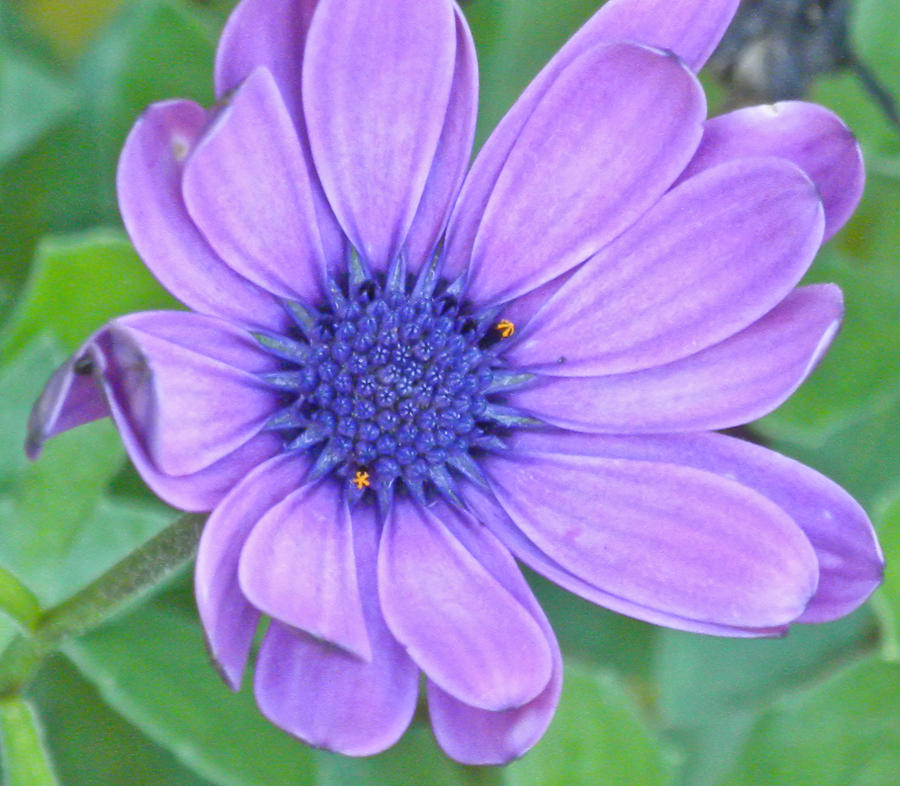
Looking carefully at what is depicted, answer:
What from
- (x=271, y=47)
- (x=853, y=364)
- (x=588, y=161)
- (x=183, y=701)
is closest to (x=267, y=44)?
(x=271, y=47)

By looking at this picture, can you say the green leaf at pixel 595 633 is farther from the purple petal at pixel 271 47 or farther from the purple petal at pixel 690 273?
the purple petal at pixel 271 47

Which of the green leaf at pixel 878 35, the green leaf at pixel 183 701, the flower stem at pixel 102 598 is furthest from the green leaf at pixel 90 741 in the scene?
the green leaf at pixel 878 35

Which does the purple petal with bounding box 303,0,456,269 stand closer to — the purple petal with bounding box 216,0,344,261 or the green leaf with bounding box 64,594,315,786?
the purple petal with bounding box 216,0,344,261

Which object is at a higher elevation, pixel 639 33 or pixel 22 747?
pixel 639 33

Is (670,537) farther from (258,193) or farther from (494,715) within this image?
(258,193)

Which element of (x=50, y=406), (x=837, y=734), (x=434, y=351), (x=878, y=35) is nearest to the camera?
(x=50, y=406)

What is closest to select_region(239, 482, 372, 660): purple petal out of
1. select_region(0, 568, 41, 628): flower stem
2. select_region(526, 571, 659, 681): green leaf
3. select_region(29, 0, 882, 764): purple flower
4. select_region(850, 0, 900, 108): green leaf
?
select_region(29, 0, 882, 764): purple flower

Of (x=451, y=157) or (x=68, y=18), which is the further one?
(x=68, y=18)


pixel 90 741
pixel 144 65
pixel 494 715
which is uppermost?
pixel 144 65
